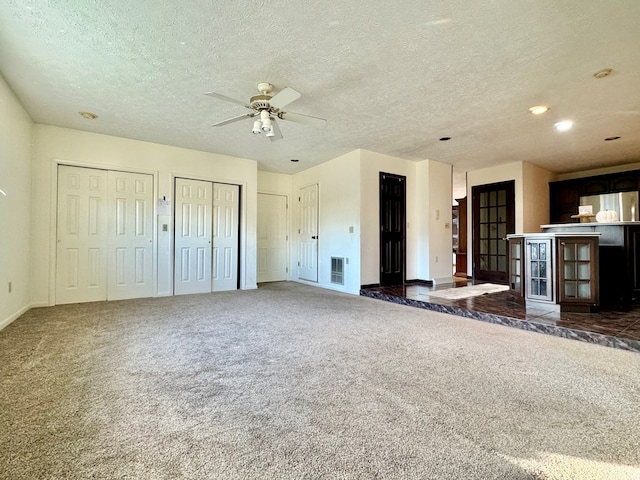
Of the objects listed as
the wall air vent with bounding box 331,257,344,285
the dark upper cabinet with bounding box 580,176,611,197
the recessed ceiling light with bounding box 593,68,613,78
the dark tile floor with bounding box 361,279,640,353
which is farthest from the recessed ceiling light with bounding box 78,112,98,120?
the dark upper cabinet with bounding box 580,176,611,197

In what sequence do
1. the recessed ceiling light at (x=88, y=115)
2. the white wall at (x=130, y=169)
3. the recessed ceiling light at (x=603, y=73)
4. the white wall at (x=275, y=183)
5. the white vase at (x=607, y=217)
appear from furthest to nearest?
the white wall at (x=275, y=183)
the white vase at (x=607, y=217)
the white wall at (x=130, y=169)
the recessed ceiling light at (x=88, y=115)
the recessed ceiling light at (x=603, y=73)

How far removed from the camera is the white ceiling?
2.26m

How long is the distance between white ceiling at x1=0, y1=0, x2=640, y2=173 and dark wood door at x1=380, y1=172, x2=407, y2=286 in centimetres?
150

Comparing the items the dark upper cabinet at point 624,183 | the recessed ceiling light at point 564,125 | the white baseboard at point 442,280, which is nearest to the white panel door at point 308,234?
the white baseboard at point 442,280

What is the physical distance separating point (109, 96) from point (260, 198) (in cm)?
386

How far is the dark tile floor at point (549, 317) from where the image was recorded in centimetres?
287

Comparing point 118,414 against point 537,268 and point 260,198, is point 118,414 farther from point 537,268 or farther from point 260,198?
point 260,198

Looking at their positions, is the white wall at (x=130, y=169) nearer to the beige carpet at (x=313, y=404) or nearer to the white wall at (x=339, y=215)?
the white wall at (x=339, y=215)

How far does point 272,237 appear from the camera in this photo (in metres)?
7.34

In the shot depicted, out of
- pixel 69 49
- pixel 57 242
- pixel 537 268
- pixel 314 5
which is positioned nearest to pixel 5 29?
pixel 69 49

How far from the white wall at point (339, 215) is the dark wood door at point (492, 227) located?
10.6 ft

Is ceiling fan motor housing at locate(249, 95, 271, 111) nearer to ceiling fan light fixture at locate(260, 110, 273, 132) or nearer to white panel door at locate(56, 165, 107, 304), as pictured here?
ceiling fan light fixture at locate(260, 110, 273, 132)

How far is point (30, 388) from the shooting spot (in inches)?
77.3

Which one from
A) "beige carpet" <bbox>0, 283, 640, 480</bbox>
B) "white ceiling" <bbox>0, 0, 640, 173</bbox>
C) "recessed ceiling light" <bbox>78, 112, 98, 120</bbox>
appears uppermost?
"recessed ceiling light" <bbox>78, 112, 98, 120</bbox>
